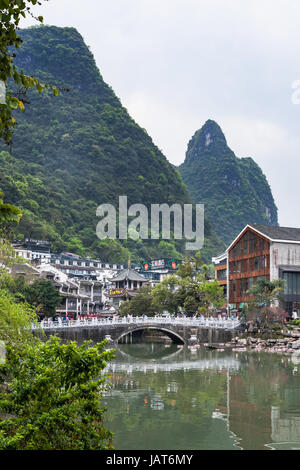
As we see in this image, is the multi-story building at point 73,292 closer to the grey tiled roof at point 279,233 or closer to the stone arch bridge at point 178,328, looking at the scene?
the stone arch bridge at point 178,328

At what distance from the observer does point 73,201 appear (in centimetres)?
11262

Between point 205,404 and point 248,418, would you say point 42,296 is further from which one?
point 248,418

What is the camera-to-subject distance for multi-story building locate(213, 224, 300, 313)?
4975 centimetres

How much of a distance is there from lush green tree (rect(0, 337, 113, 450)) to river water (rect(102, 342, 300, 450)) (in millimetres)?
5704

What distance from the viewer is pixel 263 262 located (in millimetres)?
51219

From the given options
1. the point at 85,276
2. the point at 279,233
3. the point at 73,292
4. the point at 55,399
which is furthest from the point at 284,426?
the point at 85,276

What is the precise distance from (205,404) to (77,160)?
113 meters

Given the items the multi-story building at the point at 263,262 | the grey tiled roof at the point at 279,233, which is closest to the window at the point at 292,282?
the multi-story building at the point at 263,262

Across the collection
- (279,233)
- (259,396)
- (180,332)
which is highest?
(279,233)

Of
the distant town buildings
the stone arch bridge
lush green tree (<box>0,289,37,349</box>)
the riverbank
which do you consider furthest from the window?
lush green tree (<box>0,289,37,349</box>)

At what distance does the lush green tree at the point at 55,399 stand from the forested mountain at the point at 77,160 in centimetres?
7828

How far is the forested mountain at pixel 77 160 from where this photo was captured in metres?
100

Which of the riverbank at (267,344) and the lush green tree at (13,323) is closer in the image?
the lush green tree at (13,323)

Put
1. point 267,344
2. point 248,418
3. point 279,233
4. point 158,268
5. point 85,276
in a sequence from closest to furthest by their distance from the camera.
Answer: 1. point 248,418
2. point 267,344
3. point 279,233
4. point 85,276
5. point 158,268
